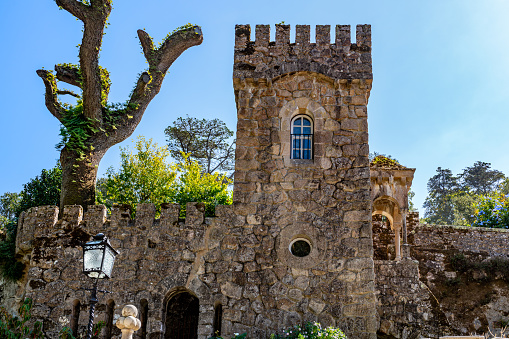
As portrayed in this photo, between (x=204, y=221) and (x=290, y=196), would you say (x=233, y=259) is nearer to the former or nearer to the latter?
(x=204, y=221)

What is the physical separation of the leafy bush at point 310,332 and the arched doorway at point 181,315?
172 centimetres

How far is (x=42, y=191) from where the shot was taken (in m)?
14.0

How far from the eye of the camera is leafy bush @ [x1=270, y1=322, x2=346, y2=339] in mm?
8523

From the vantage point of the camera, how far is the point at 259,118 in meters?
10.4

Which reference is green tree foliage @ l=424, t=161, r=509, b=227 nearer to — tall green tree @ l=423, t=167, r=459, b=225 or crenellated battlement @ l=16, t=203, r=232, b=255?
tall green tree @ l=423, t=167, r=459, b=225

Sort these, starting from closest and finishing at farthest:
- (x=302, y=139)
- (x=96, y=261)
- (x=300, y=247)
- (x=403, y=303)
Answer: (x=96, y=261), (x=300, y=247), (x=302, y=139), (x=403, y=303)

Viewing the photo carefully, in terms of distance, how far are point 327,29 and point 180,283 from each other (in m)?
5.89

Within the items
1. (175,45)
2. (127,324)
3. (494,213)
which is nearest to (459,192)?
(494,213)

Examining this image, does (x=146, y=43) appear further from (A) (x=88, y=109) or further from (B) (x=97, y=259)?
(B) (x=97, y=259)

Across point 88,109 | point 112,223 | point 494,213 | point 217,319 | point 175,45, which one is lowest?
point 217,319

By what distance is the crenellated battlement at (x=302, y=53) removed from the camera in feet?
34.5

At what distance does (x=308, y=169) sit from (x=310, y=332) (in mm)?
3021

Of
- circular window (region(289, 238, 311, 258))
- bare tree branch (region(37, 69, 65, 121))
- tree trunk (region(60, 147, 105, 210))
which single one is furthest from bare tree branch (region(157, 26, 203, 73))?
circular window (region(289, 238, 311, 258))

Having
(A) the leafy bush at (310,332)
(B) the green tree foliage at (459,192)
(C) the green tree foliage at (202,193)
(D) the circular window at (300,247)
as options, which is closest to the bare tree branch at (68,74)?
(C) the green tree foliage at (202,193)
